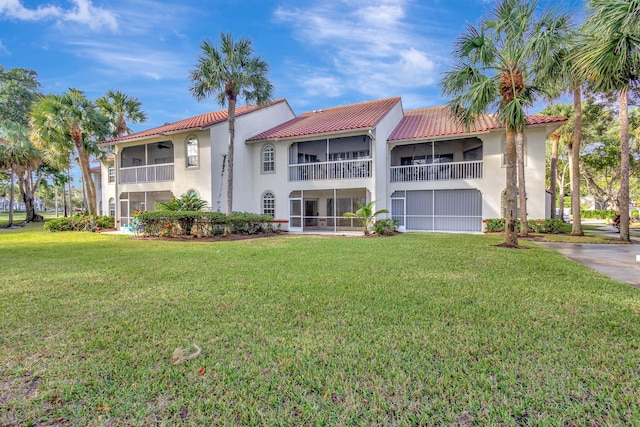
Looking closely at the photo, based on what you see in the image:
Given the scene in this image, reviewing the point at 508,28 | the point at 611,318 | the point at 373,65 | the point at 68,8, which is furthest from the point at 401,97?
the point at 611,318

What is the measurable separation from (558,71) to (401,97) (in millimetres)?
12204

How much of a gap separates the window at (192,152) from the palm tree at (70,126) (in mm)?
7293

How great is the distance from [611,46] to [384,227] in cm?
1081

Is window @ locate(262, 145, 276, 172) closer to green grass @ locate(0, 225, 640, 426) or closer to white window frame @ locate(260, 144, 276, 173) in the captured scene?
white window frame @ locate(260, 144, 276, 173)

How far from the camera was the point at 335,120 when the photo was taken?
20.5 m

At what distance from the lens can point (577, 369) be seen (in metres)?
3.03

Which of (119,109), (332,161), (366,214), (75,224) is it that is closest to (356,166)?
(332,161)

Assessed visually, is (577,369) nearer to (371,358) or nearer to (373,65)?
(371,358)

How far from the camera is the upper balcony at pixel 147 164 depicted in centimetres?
2048

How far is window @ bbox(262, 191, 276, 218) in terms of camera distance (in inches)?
800

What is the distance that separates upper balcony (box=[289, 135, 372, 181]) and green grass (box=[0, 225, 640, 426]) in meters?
11.9

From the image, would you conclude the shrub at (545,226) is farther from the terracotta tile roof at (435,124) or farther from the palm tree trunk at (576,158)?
the terracotta tile roof at (435,124)

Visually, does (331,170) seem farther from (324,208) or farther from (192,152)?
(192,152)

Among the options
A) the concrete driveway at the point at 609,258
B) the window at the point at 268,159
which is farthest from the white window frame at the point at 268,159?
the concrete driveway at the point at 609,258
